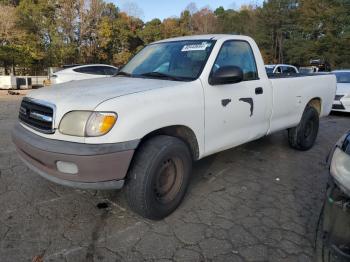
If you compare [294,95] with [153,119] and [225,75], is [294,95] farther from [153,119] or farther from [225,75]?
[153,119]

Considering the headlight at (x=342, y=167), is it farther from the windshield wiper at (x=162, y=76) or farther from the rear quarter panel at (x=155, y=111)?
the windshield wiper at (x=162, y=76)

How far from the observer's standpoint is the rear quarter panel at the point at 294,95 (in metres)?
4.48

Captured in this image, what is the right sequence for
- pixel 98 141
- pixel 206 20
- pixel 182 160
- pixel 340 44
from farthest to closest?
pixel 206 20
pixel 340 44
pixel 182 160
pixel 98 141

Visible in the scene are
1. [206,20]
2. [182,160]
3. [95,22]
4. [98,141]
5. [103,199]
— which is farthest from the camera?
[206,20]

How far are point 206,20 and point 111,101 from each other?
5100 centimetres

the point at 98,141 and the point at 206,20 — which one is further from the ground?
the point at 206,20

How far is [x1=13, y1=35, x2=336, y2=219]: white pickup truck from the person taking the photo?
255cm

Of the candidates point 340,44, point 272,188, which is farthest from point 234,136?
A: point 340,44

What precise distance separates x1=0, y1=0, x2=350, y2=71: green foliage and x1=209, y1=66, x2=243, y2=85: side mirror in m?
15.9

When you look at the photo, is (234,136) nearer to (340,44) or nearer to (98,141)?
(98,141)

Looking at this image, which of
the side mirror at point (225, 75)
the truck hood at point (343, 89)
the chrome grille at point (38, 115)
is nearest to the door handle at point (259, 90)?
the side mirror at point (225, 75)

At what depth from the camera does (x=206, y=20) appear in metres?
50.1

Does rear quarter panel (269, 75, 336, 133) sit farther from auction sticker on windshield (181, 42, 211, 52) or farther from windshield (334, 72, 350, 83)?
windshield (334, 72, 350, 83)

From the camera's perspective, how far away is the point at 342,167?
2113mm
